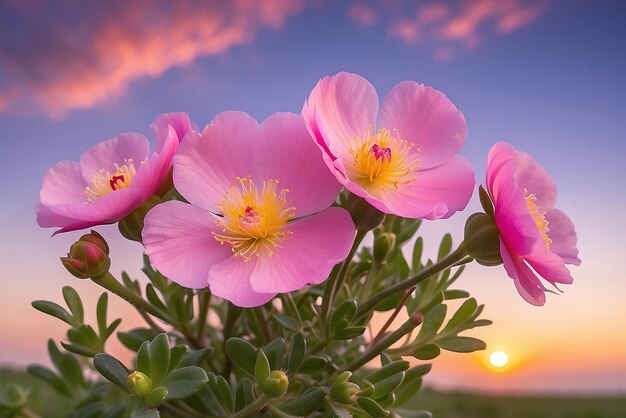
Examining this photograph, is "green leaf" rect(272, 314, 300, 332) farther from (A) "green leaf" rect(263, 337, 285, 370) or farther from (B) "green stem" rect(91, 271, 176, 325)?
(B) "green stem" rect(91, 271, 176, 325)

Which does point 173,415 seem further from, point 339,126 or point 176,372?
point 339,126

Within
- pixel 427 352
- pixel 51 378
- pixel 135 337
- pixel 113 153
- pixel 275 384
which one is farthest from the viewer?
pixel 51 378

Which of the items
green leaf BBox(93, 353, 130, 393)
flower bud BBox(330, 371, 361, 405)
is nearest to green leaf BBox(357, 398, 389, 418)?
flower bud BBox(330, 371, 361, 405)

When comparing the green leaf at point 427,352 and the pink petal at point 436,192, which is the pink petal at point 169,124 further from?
the green leaf at point 427,352

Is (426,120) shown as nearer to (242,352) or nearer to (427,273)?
(427,273)

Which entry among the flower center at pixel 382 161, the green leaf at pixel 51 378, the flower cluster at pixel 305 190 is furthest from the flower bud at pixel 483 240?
the green leaf at pixel 51 378

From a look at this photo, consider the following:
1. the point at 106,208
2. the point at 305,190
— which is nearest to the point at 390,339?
the point at 305,190
